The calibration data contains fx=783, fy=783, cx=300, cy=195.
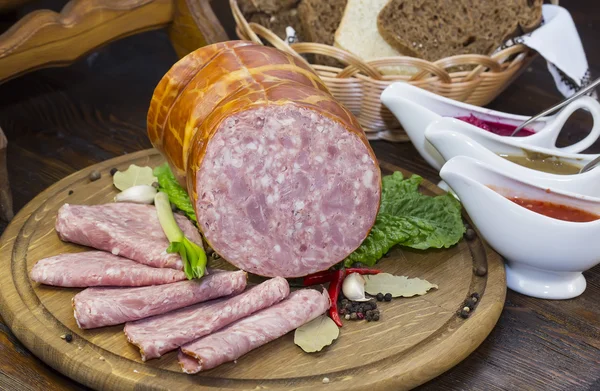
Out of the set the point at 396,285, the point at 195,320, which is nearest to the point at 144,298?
the point at 195,320

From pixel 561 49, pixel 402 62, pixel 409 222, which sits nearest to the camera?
pixel 409 222

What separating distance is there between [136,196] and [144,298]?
70 cm

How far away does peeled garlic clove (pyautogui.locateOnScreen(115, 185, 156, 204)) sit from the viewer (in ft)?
9.54

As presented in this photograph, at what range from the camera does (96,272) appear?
2.42 metres

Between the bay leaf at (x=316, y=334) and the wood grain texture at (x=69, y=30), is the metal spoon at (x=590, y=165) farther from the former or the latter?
the wood grain texture at (x=69, y=30)

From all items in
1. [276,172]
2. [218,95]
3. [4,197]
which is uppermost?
[218,95]

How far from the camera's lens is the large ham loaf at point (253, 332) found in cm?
214

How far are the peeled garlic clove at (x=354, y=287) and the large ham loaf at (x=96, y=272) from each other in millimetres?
519

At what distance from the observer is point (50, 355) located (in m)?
2.24

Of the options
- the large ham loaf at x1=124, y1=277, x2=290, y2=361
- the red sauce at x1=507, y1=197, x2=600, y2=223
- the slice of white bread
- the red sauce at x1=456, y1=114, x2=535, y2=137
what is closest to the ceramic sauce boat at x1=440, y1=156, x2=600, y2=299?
the red sauce at x1=507, y1=197, x2=600, y2=223

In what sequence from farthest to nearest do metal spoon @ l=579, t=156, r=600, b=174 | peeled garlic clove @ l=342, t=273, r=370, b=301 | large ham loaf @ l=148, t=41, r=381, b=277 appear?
metal spoon @ l=579, t=156, r=600, b=174 < peeled garlic clove @ l=342, t=273, r=370, b=301 < large ham loaf @ l=148, t=41, r=381, b=277

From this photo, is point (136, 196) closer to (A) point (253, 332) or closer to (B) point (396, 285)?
(A) point (253, 332)

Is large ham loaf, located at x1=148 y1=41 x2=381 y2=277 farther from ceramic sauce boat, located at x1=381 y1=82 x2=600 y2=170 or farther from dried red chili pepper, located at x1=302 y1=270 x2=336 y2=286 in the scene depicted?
ceramic sauce boat, located at x1=381 y1=82 x2=600 y2=170

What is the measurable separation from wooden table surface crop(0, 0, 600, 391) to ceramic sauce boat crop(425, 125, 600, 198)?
356mm
